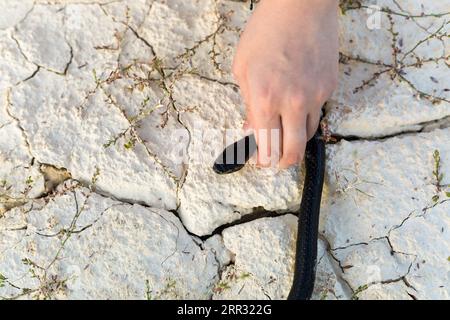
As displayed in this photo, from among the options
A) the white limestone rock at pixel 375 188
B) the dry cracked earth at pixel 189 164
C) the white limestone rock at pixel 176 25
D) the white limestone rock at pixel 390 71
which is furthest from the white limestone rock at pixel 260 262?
the white limestone rock at pixel 176 25

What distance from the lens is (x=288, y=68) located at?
2037 millimetres

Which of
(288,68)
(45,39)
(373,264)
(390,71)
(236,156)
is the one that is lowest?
(373,264)

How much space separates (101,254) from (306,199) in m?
0.78

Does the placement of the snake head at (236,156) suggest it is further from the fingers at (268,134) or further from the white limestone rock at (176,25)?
the white limestone rock at (176,25)

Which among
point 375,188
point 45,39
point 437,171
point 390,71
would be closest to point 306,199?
point 375,188

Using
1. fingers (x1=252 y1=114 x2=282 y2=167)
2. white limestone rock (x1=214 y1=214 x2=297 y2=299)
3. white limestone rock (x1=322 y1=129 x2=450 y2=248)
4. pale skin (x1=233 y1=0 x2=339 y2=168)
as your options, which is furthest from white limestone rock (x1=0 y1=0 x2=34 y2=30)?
white limestone rock (x1=322 y1=129 x2=450 y2=248)

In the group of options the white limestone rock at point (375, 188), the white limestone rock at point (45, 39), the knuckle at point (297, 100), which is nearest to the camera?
the knuckle at point (297, 100)

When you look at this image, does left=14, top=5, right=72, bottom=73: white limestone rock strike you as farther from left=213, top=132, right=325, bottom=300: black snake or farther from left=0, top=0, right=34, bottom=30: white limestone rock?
left=213, top=132, right=325, bottom=300: black snake

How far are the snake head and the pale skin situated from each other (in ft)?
0.43

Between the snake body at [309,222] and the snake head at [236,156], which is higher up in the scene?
the snake head at [236,156]

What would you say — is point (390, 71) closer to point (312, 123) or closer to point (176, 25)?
point (312, 123)

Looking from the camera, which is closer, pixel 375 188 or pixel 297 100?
pixel 297 100

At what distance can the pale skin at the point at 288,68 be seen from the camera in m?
2.04

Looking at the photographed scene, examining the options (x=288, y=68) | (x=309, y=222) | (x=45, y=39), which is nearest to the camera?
(x=288, y=68)
